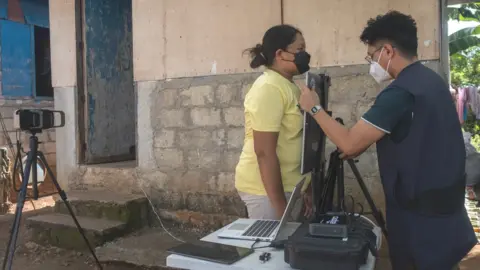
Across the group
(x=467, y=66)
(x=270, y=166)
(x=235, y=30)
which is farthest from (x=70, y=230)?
(x=467, y=66)

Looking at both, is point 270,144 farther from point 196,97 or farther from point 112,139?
point 112,139

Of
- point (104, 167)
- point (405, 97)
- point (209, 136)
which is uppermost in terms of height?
point (405, 97)

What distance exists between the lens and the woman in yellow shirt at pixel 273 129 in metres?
2.04

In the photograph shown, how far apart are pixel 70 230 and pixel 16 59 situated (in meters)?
4.40

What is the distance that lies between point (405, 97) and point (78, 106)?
13.1ft

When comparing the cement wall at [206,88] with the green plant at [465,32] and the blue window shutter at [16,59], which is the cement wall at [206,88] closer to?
the blue window shutter at [16,59]

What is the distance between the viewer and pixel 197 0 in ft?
13.3

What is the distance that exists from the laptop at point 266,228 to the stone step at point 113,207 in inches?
90.2

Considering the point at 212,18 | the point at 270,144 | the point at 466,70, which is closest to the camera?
the point at 270,144

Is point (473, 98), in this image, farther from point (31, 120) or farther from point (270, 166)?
point (31, 120)

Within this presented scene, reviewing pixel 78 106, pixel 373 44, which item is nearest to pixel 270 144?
pixel 373 44

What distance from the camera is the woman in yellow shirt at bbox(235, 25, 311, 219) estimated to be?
204cm

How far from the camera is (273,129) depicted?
2.03 metres

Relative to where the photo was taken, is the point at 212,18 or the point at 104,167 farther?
the point at 104,167
